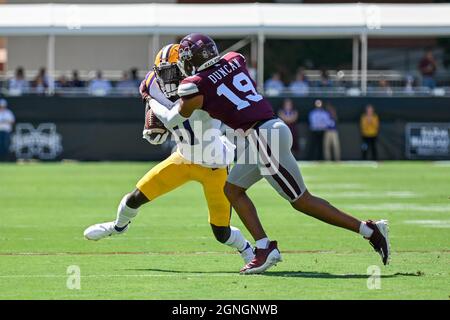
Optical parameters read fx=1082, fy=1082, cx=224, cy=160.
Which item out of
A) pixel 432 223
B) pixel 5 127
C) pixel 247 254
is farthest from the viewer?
pixel 5 127

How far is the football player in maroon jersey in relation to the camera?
28.1 feet

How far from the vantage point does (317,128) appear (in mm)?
27297

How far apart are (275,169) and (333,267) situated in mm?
1141

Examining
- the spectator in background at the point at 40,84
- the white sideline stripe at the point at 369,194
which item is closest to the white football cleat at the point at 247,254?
the white sideline stripe at the point at 369,194

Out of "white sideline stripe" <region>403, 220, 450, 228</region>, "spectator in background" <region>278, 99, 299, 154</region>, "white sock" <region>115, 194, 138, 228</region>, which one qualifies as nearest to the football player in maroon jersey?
"white sock" <region>115, 194, 138, 228</region>

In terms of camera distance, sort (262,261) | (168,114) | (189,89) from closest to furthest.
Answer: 1. (189,89)
2. (262,261)
3. (168,114)

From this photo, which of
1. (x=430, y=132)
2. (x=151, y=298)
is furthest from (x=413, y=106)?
(x=151, y=298)

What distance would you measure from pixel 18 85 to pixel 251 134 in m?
20.5

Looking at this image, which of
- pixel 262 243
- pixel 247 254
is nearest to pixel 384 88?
pixel 247 254

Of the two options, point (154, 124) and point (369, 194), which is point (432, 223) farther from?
point (154, 124)

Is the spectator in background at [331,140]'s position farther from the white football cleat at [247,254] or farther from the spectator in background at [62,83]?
the white football cleat at [247,254]

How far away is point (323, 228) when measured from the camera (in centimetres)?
1293

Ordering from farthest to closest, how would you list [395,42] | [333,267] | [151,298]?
[395,42], [333,267], [151,298]
